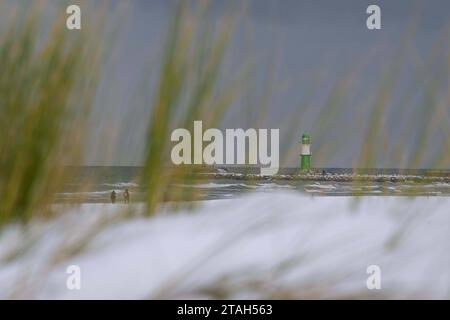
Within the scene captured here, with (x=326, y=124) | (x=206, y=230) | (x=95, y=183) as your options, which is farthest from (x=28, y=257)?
(x=326, y=124)

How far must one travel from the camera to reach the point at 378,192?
4.03ft

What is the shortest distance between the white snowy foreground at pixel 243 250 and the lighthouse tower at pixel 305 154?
68 mm

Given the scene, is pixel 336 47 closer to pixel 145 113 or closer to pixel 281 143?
pixel 281 143

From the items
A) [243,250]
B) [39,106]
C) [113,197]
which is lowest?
[243,250]

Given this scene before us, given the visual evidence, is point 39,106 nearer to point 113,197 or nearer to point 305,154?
point 113,197

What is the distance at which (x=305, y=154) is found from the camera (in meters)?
1.21

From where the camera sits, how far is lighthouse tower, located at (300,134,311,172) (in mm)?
1207

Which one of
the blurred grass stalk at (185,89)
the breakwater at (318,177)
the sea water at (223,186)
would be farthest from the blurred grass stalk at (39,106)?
the breakwater at (318,177)

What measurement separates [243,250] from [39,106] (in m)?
0.56

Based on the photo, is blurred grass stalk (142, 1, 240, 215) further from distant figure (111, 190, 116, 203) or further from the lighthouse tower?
the lighthouse tower

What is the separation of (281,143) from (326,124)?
0.37ft

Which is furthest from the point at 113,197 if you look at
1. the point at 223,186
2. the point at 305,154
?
the point at 305,154

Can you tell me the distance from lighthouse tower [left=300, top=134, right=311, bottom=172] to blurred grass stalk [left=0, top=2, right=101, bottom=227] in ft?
1.64

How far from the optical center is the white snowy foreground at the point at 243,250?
1166 mm
